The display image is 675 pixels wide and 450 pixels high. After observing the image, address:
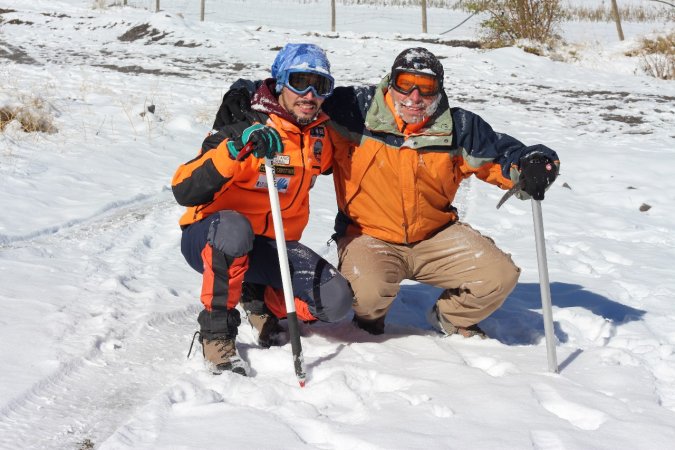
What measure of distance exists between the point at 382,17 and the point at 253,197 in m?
24.6

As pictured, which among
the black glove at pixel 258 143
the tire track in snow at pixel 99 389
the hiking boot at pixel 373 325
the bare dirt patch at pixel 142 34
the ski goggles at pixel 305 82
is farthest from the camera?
the bare dirt patch at pixel 142 34

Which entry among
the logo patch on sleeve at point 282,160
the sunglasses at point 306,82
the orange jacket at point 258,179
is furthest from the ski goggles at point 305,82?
the logo patch on sleeve at point 282,160

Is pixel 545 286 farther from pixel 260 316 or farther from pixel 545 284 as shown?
pixel 260 316

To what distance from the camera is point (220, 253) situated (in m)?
3.09

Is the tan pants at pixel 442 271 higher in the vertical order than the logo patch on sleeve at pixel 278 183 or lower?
lower

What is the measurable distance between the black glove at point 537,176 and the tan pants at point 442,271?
0.52m

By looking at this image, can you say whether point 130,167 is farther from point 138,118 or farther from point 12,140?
point 138,118

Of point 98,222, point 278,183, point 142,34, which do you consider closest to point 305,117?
point 278,183

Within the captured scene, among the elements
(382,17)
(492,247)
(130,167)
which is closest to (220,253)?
(492,247)

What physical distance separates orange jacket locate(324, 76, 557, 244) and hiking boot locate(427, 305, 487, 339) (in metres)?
0.43

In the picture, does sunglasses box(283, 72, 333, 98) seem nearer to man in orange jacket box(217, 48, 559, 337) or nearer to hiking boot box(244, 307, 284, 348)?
man in orange jacket box(217, 48, 559, 337)

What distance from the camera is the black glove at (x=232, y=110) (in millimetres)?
3309

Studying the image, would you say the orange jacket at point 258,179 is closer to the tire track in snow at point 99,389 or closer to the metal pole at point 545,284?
the tire track in snow at point 99,389

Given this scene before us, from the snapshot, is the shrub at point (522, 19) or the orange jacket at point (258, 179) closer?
the orange jacket at point (258, 179)
